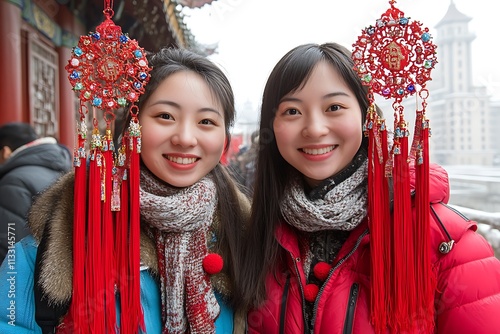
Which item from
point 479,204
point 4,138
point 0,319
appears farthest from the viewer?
point 479,204

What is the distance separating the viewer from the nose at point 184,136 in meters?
1.26

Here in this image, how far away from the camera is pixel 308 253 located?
1.32 m

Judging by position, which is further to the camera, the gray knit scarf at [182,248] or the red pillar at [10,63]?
the red pillar at [10,63]

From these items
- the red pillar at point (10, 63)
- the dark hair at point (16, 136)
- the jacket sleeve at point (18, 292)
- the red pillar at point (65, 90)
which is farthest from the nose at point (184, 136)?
the red pillar at point (65, 90)

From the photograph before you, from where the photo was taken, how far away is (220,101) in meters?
1.39

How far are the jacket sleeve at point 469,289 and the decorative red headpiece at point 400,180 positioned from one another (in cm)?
4

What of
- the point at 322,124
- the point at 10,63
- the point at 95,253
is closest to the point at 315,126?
the point at 322,124

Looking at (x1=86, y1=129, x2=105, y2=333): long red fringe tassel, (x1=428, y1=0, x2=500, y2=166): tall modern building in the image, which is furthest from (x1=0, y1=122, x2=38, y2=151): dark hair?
(x1=428, y1=0, x2=500, y2=166): tall modern building

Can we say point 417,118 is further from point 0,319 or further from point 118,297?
point 0,319

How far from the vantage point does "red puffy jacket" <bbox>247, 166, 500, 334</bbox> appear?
1.10 m

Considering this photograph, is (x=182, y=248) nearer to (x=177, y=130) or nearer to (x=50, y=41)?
(x=177, y=130)

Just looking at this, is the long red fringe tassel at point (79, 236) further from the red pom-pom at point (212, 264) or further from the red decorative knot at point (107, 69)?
the red pom-pom at point (212, 264)

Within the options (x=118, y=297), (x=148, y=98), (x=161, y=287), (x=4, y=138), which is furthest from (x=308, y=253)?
(x=4, y=138)

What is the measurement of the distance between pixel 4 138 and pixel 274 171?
85.7 inches
